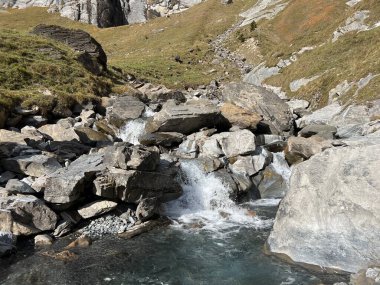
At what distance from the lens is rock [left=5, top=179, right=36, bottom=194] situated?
1888 cm

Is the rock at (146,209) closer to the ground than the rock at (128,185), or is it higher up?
closer to the ground

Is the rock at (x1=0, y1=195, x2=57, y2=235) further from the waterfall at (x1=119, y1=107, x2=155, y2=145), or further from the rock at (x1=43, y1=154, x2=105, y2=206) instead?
the waterfall at (x1=119, y1=107, x2=155, y2=145)

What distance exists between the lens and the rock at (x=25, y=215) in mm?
17202

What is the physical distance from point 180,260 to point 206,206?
6.93 metres

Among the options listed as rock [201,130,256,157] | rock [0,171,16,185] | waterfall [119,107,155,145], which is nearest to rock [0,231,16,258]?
rock [0,171,16,185]

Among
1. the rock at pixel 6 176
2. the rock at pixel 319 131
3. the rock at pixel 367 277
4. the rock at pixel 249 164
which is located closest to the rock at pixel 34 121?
the rock at pixel 6 176

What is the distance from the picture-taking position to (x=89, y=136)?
28.3 m

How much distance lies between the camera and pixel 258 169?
25.7m

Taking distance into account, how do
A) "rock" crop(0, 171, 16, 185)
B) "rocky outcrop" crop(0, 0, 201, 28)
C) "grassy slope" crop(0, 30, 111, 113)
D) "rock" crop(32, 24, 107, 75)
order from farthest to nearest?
"rocky outcrop" crop(0, 0, 201, 28), "rock" crop(32, 24, 107, 75), "grassy slope" crop(0, 30, 111, 113), "rock" crop(0, 171, 16, 185)

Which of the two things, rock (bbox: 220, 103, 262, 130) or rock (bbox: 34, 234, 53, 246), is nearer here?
rock (bbox: 34, 234, 53, 246)

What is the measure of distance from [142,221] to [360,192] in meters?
10.5

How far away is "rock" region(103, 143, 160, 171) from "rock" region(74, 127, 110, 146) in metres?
6.93

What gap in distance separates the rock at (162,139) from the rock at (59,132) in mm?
4628

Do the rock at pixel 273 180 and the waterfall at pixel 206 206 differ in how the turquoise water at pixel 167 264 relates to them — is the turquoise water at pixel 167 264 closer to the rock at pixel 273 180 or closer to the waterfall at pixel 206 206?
the waterfall at pixel 206 206
